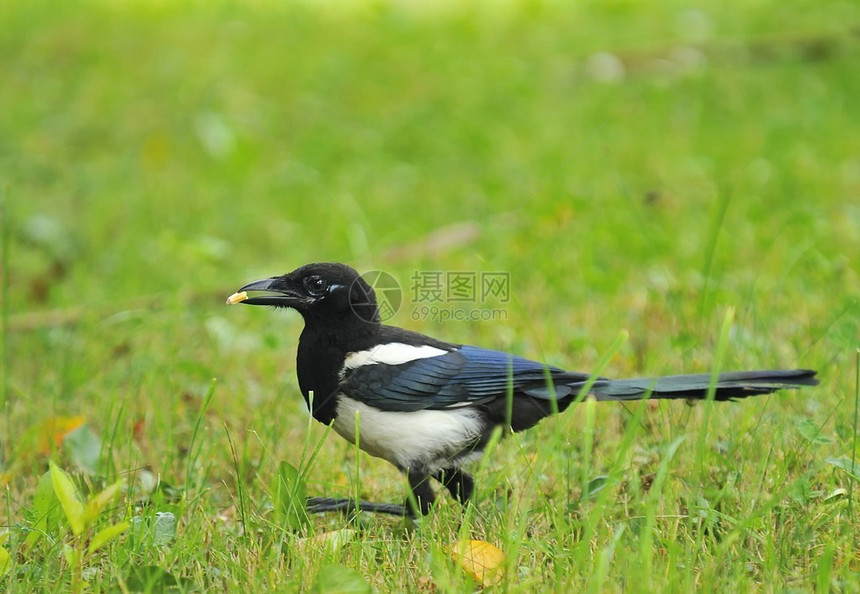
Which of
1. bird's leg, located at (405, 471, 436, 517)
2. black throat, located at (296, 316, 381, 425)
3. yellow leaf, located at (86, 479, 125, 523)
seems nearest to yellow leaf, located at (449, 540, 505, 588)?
bird's leg, located at (405, 471, 436, 517)

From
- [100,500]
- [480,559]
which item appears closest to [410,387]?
[480,559]

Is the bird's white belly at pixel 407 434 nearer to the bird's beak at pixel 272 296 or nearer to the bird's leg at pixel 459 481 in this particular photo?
the bird's leg at pixel 459 481

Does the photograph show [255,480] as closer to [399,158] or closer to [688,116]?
[399,158]

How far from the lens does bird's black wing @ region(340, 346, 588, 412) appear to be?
9.69 ft

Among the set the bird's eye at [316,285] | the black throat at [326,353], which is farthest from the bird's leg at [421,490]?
the bird's eye at [316,285]

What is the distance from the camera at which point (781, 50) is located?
9453 mm

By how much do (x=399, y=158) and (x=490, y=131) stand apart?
34.6 inches

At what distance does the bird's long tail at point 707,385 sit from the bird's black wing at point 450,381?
0.13 m

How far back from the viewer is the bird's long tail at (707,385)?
284 centimetres

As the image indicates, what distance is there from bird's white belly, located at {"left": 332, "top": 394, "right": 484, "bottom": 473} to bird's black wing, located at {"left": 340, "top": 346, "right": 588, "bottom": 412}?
3 cm

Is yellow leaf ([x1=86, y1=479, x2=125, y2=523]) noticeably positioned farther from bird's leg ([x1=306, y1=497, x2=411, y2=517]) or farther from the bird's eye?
the bird's eye

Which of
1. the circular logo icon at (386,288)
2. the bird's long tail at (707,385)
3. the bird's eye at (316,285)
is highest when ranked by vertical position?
the bird's eye at (316,285)

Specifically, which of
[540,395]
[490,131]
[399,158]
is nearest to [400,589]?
[540,395]

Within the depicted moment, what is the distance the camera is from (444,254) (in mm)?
5621
